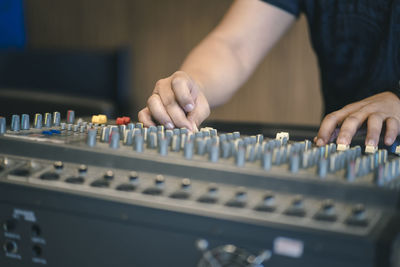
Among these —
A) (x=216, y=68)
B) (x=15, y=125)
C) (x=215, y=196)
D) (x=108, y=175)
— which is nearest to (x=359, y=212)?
(x=215, y=196)

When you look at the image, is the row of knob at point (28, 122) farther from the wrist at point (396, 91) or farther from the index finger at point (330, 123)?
the wrist at point (396, 91)

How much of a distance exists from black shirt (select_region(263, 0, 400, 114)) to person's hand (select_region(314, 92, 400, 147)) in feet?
0.85

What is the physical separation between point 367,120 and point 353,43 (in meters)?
0.48

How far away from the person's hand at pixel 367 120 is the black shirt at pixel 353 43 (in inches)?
10.2

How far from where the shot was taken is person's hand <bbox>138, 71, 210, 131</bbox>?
765 mm

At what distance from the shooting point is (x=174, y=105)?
30.8 inches

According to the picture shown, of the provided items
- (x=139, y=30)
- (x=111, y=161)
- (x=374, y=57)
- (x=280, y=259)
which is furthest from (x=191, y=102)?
(x=139, y=30)

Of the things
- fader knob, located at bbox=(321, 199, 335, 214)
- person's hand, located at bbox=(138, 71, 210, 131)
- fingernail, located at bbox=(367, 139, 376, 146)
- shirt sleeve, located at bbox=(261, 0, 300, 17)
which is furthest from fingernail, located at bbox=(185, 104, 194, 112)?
shirt sleeve, located at bbox=(261, 0, 300, 17)

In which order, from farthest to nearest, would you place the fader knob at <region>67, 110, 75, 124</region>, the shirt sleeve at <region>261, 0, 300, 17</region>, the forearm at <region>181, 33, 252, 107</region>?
the shirt sleeve at <region>261, 0, 300, 17</region>
the forearm at <region>181, 33, 252, 107</region>
the fader knob at <region>67, 110, 75, 124</region>

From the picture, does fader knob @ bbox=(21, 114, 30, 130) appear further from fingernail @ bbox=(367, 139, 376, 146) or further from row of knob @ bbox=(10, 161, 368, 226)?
fingernail @ bbox=(367, 139, 376, 146)

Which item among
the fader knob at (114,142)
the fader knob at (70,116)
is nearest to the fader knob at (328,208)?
the fader knob at (114,142)

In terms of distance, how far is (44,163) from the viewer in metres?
0.55

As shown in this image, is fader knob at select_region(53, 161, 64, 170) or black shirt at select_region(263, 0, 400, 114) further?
black shirt at select_region(263, 0, 400, 114)

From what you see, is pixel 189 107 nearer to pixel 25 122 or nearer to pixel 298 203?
pixel 25 122
